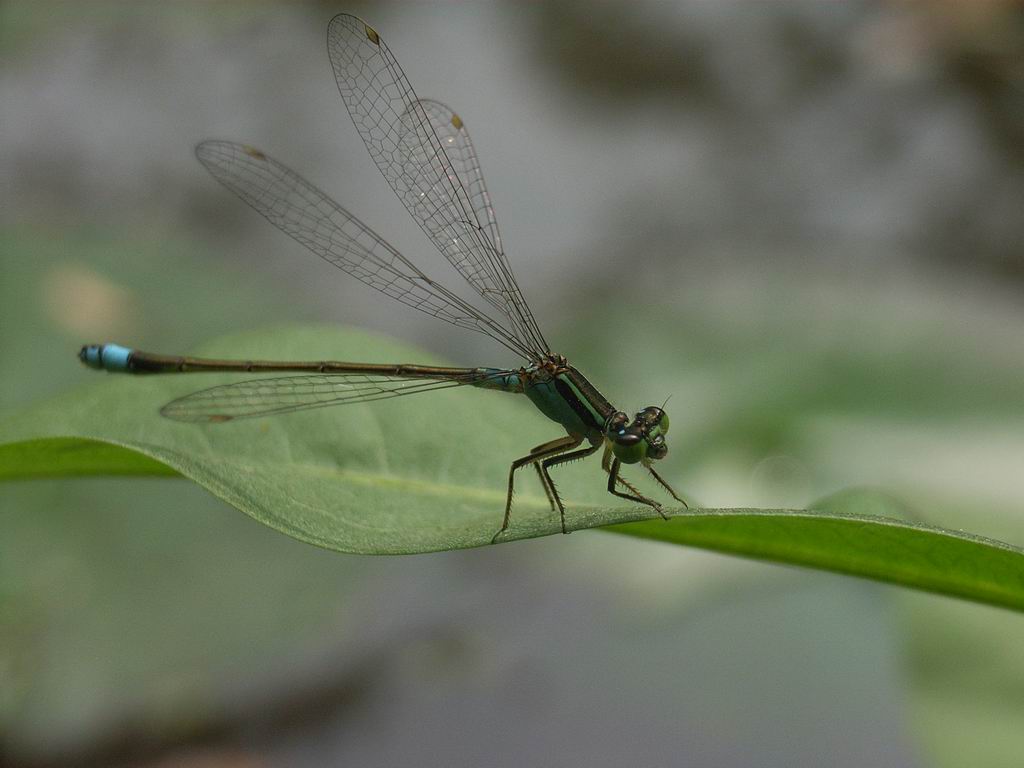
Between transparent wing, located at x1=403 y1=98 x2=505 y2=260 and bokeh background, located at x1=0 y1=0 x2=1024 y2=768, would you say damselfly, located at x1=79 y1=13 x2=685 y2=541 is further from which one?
bokeh background, located at x1=0 y1=0 x2=1024 y2=768

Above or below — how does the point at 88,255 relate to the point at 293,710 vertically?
above

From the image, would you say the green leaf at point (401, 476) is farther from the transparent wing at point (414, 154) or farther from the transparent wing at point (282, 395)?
the transparent wing at point (414, 154)

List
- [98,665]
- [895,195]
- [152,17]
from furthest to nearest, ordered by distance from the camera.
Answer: [152,17] → [895,195] → [98,665]

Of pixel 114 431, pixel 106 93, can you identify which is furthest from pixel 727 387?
pixel 106 93

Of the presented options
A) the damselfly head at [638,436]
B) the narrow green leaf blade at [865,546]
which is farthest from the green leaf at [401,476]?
the damselfly head at [638,436]

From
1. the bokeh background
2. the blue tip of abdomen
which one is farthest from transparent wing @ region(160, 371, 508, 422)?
the bokeh background

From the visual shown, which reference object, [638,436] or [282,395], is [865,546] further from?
[282,395]

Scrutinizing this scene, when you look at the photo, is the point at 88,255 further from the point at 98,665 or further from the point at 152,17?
the point at 152,17

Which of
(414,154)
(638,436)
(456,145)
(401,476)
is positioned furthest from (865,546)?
(414,154)
